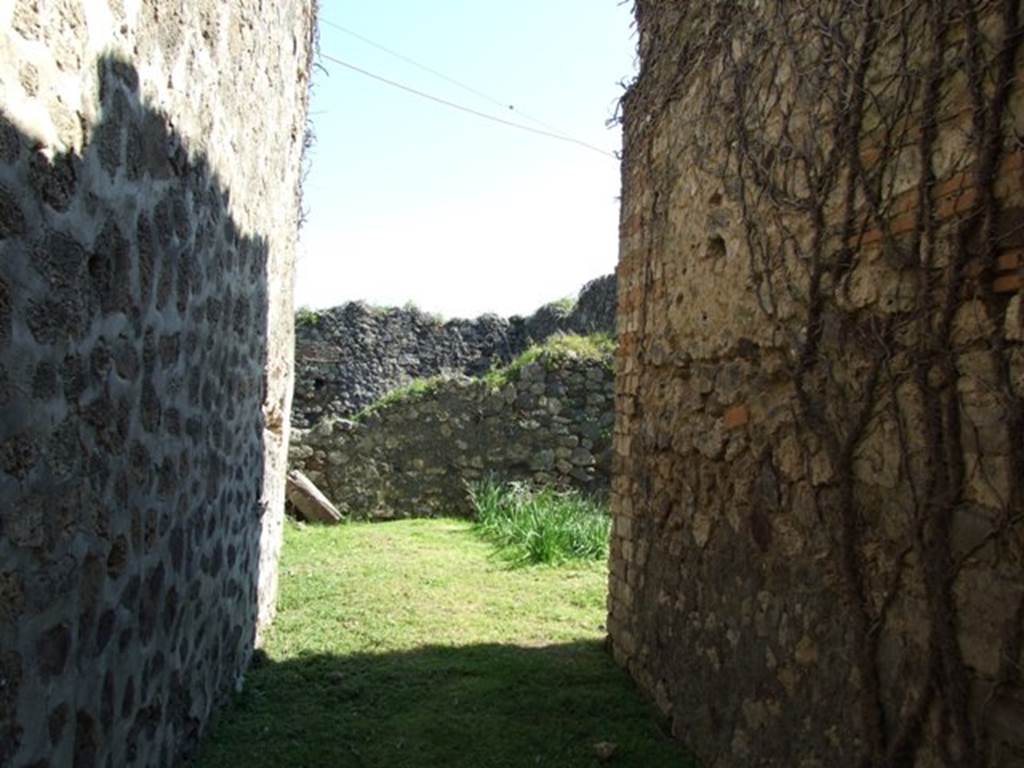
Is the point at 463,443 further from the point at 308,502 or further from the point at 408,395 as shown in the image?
the point at 308,502

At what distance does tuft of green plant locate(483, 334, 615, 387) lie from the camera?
10.2 metres

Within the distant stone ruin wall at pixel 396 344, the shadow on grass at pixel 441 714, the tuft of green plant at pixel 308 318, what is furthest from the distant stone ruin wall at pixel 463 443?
the shadow on grass at pixel 441 714

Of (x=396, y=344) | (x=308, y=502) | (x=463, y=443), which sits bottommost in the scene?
(x=308, y=502)

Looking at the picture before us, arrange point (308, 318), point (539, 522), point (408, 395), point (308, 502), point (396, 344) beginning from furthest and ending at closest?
point (396, 344) → point (308, 318) → point (408, 395) → point (308, 502) → point (539, 522)

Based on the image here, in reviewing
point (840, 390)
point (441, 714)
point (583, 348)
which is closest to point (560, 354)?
point (583, 348)

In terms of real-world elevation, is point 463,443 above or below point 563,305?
below

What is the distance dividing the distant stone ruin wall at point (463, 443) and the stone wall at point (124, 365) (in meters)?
6.03

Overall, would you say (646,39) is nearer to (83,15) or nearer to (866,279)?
(866,279)

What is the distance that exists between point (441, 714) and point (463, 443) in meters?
6.56

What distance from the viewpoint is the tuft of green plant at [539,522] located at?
7.22 meters

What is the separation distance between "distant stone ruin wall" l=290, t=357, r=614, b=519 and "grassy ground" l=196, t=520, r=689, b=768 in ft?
11.1

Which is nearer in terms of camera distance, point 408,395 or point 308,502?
point 308,502

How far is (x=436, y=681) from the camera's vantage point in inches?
161

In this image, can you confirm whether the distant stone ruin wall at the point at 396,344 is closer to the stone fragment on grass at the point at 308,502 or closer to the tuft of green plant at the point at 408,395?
the tuft of green plant at the point at 408,395
